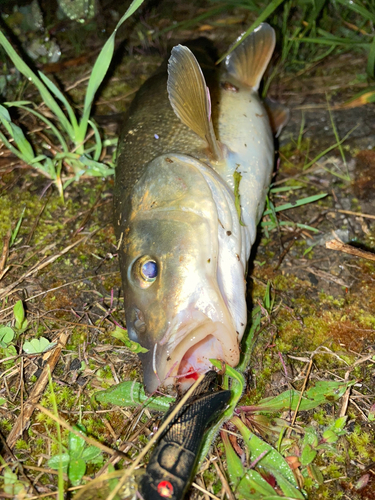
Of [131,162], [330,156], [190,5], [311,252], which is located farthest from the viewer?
[190,5]

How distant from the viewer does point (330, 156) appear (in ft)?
12.2

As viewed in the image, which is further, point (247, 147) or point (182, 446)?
point (247, 147)

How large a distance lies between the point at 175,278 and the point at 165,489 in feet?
3.34

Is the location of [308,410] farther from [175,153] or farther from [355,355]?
[175,153]

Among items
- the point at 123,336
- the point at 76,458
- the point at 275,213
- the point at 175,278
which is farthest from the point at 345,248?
the point at 76,458

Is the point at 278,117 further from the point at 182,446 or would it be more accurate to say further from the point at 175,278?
the point at 182,446

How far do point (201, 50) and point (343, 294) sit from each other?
2.63 metres

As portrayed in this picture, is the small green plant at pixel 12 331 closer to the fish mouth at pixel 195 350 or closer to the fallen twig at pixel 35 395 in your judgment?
the fallen twig at pixel 35 395

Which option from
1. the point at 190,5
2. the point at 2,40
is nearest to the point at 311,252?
the point at 2,40

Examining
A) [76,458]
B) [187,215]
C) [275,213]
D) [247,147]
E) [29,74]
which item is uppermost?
[29,74]

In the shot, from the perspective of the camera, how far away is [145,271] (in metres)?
2.33

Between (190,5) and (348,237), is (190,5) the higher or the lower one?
the higher one

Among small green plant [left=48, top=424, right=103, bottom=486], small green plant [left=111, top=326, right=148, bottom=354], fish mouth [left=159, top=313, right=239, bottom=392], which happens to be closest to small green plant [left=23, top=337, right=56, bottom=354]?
small green plant [left=111, top=326, right=148, bottom=354]

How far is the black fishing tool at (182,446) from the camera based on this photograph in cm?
189
